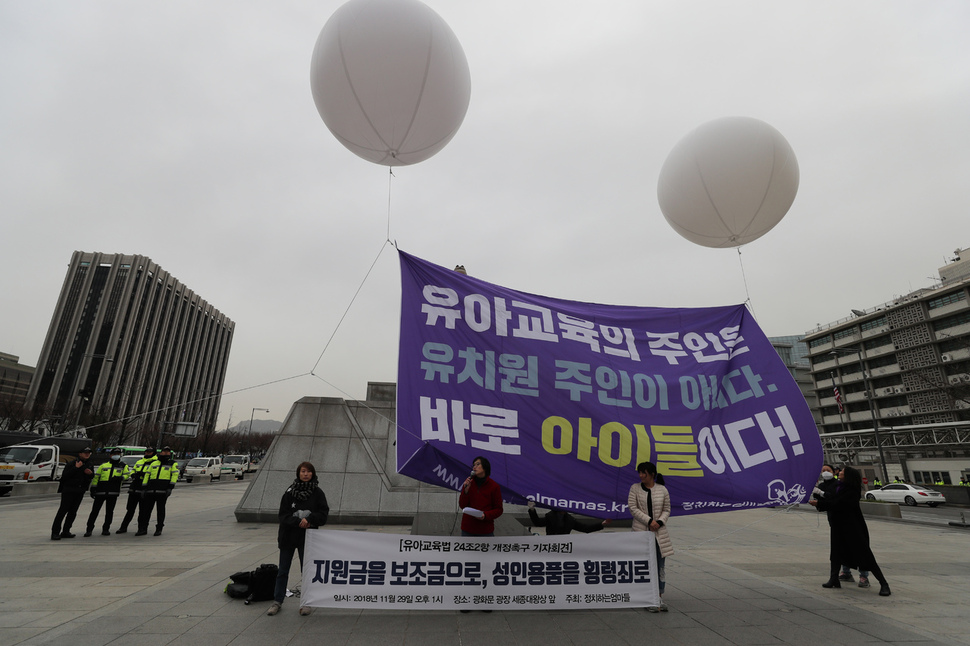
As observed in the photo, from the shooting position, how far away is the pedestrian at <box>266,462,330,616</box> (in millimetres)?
5625

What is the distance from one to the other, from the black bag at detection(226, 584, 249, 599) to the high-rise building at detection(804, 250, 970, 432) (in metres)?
59.4

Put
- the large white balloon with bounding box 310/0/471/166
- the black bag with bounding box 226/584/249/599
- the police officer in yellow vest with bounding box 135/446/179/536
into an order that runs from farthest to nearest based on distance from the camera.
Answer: the police officer in yellow vest with bounding box 135/446/179/536
the black bag with bounding box 226/584/249/599
the large white balloon with bounding box 310/0/471/166

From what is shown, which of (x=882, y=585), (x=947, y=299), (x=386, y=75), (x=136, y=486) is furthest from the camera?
(x=947, y=299)

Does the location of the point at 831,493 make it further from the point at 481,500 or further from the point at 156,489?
the point at 156,489

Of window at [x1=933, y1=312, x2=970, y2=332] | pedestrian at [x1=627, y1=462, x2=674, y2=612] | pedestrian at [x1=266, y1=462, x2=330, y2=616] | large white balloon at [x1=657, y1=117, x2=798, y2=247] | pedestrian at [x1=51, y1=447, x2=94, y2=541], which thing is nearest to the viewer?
pedestrian at [x1=627, y1=462, x2=674, y2=612]

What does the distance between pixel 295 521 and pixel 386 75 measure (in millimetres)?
5581

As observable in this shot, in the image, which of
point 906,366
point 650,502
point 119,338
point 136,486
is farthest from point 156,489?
point 119,338

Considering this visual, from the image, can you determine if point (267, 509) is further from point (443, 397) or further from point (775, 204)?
point (775, 204)

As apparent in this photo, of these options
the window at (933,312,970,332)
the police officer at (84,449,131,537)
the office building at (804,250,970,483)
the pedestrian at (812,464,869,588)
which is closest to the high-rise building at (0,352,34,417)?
the police officer at (84,449,131,537)

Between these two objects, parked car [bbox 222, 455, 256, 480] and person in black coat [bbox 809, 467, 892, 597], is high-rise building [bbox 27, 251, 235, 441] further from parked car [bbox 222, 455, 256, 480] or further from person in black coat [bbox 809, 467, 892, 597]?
person in black coat [bbox 809, 467, 892, 597]

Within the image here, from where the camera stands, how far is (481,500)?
539 centimetres

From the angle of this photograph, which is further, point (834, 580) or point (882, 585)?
point (834, 580)

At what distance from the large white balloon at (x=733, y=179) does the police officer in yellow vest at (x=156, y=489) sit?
12.1 metres

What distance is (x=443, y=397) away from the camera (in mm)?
5328
